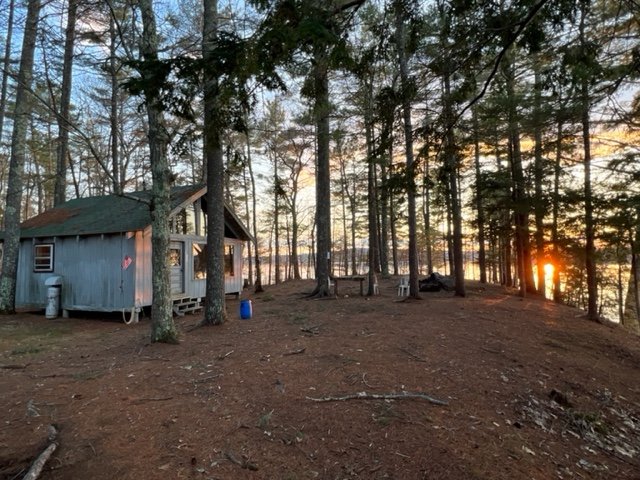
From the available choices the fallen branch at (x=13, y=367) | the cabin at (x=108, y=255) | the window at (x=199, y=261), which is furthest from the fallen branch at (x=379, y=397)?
the window at (x=199, y=261)

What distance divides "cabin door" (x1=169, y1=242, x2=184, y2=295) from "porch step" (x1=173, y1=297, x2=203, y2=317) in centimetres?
35

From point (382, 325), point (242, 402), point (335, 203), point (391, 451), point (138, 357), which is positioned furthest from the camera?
point (335, 203)

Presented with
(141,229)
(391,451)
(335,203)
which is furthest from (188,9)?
(335,203)

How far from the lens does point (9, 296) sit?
1067 cm

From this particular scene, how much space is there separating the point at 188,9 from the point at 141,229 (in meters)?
5.60

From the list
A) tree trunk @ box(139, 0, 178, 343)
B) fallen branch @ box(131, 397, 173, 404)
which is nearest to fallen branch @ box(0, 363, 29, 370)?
tree trunk @ box(139, 0, 178, 343)

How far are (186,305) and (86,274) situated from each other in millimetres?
3049

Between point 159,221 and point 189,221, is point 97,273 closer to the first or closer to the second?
point 189,221

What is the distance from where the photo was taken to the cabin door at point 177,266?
37.5 ft

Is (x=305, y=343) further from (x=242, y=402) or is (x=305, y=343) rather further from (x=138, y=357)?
(x=138, y=357)

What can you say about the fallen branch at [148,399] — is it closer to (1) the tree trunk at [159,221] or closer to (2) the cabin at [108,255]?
(1) the tree trunk at [159,221]

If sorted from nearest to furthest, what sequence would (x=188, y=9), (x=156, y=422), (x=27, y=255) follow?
(x=156, y=422)
(x=188, y=9)
(x=27, y=255)

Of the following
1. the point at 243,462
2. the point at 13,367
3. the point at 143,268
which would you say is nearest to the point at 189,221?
the point at 143,268

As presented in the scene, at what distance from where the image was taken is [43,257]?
1144cm
